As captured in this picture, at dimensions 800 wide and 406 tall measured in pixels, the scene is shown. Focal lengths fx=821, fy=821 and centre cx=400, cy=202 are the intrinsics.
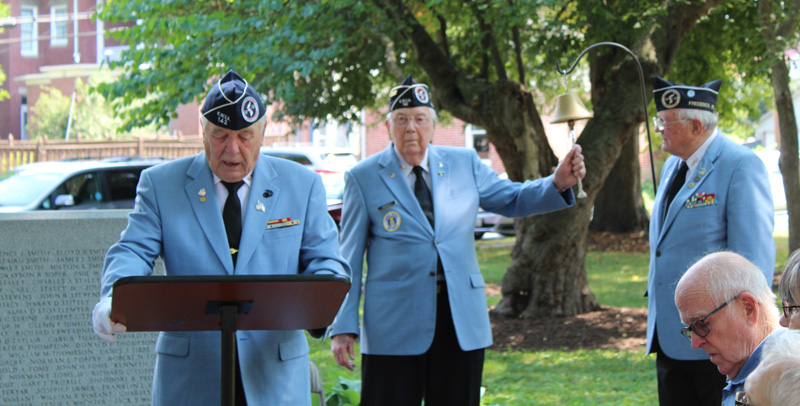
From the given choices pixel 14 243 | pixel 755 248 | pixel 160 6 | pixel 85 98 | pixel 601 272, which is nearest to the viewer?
pixel 755 248

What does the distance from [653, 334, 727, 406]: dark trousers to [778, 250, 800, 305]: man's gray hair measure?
1434 millimetres

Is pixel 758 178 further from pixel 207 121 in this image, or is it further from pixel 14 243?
pixel 14 243

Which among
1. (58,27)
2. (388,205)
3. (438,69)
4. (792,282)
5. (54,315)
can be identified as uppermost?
(58,27)

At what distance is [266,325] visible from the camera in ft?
7.64

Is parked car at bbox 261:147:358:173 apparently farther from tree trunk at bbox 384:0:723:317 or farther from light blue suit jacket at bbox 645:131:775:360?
light blue suit jacket at bbox 645:131:775:360

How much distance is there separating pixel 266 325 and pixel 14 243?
2.74 m

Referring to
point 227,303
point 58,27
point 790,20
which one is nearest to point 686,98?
point 227,303

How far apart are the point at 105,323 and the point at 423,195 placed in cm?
204

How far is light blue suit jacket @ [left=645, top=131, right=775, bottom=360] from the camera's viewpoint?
3.56 m

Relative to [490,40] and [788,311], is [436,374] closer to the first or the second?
[788,311]

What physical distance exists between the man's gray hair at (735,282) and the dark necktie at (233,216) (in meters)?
1.52

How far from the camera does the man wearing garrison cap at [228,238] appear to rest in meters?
2.73

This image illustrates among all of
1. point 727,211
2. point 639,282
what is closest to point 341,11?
point 727,211

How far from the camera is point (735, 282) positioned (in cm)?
237
